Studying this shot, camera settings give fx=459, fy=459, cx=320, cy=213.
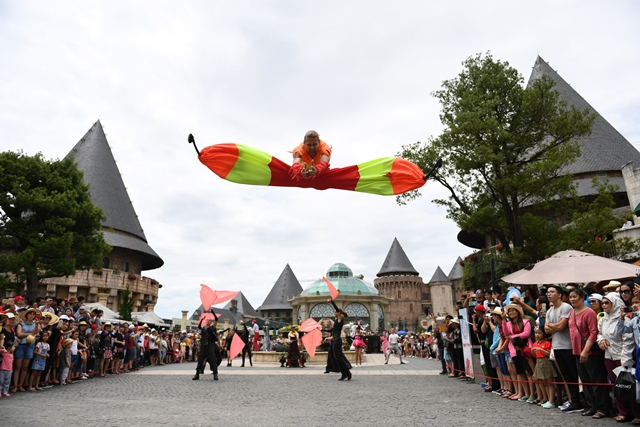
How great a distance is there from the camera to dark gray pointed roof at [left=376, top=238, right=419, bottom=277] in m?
95.7

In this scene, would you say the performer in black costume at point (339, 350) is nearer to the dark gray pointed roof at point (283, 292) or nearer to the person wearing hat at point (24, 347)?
the person wearing hat at point (24, 347)

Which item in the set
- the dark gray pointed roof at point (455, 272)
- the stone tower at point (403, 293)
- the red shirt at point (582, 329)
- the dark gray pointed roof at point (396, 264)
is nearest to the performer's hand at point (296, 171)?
the red shirt at point (582, 329)

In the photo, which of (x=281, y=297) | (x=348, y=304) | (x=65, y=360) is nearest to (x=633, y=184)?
(x=65, y=360)

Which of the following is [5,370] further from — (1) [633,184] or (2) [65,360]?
(1) [633,184]

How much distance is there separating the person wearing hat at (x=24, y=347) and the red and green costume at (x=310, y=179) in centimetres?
689

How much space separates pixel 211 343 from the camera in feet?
44.8

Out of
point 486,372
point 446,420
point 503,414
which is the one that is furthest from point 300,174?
point 486,372

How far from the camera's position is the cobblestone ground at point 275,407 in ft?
20.9

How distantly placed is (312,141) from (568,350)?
213 inches

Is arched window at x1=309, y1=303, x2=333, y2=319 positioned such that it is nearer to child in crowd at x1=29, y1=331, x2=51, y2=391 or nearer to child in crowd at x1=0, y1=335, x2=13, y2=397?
child in crowd at x1=29, y1=331, x2=51, y2=391

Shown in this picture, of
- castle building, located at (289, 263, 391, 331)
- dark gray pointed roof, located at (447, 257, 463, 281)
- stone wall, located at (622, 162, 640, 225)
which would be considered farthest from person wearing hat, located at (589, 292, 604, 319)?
dark gray pointed roof, located at (447, 257, 463, 281)

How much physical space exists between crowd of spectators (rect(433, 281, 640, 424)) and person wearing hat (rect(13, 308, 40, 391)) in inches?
400

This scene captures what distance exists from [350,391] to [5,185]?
26.5 metres

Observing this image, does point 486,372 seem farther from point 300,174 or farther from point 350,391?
point 300,174
